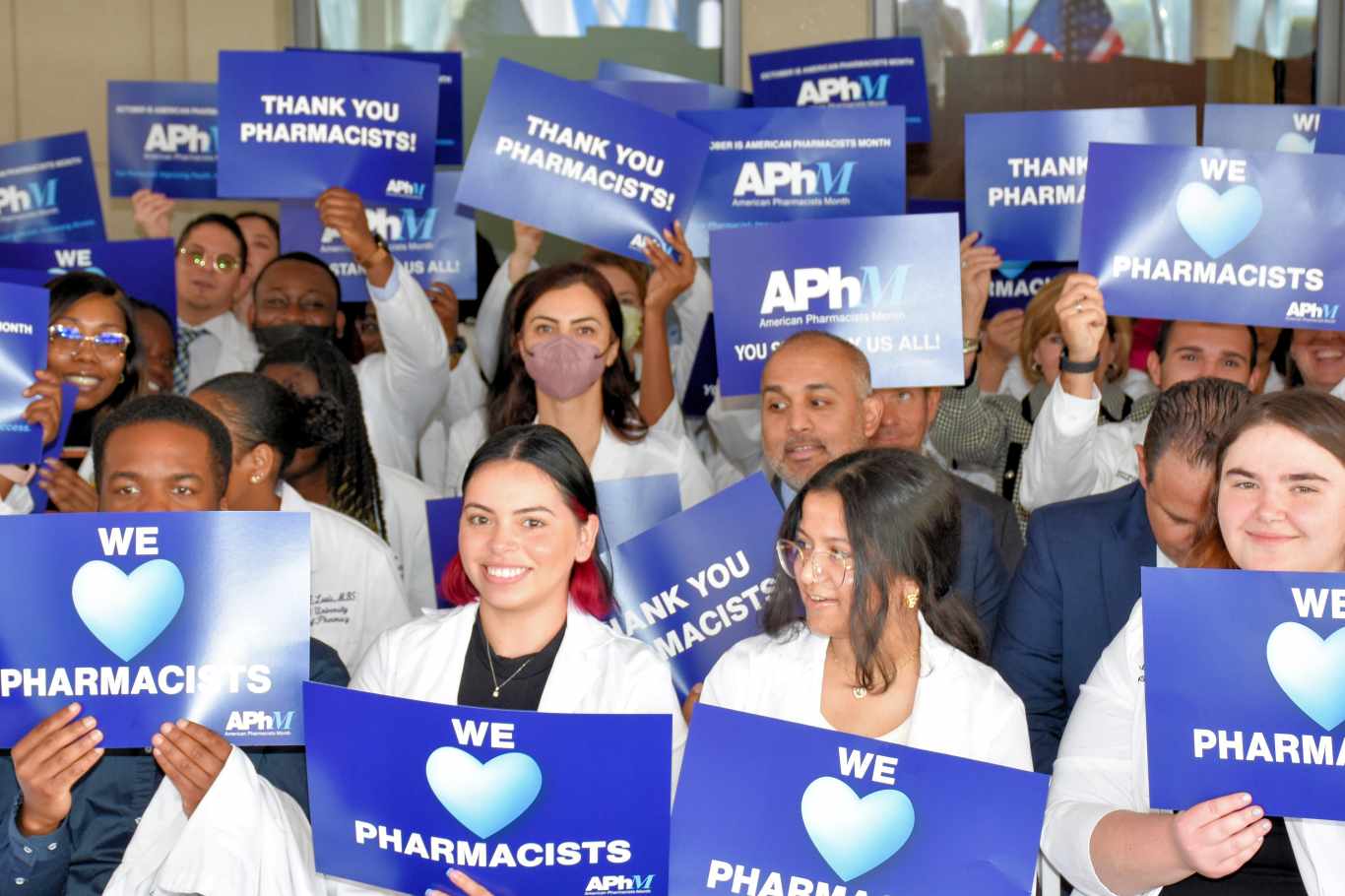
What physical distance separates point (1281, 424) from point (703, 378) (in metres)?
2.90

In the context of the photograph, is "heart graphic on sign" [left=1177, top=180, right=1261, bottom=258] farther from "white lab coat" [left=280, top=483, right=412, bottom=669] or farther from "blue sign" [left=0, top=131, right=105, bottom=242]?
"blue sign" [left=0, top=131, right=105, bottom=242]

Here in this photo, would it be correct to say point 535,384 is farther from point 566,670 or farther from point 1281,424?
point 1281,424

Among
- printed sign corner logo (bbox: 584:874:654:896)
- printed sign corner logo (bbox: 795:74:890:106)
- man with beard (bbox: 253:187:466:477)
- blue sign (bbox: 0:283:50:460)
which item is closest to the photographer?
printed sign corner logo (bbox: 584:874:654:896)

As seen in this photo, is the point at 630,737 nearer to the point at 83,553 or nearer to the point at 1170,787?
the point at 1170,787

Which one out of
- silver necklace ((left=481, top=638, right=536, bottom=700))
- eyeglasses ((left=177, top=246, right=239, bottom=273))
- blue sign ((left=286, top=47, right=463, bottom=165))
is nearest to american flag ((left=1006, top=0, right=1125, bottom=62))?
blue sign ((left=286, top=47, right=463, bottom=165))

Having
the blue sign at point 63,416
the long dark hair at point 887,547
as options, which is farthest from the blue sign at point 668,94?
the long dark hair at point 887,547

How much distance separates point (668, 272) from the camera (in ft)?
16.0

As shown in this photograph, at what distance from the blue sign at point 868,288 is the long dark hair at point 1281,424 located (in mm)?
1452

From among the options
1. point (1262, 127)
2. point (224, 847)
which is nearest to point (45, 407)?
point (224, 847)

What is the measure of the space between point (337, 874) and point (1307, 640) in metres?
1.50

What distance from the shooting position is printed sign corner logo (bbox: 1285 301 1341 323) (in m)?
3.96

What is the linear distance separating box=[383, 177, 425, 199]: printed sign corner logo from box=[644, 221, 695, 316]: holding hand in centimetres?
82

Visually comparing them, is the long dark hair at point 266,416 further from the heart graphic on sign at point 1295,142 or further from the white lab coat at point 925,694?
the heart graphic on sign at point 1295,142

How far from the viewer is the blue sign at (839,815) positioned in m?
2.50
